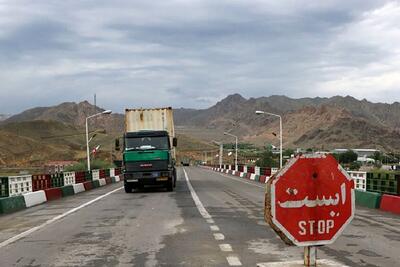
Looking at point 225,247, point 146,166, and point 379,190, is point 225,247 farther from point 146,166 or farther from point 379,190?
point 146,166

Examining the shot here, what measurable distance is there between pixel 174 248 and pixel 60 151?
15233cm

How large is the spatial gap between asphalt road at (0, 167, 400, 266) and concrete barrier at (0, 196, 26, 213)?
1408mm

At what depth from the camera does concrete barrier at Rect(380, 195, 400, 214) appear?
1692 centimetres

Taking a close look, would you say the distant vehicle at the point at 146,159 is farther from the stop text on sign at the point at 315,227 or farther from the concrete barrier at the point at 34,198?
the stop text on sign at the point at 315,227

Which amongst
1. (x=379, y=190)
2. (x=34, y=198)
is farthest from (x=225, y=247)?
(x=34, y=198)

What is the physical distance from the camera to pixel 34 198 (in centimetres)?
2172

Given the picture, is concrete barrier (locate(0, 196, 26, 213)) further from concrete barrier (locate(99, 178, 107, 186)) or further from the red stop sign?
concrete barrier (locate(99, 178, 107, 186))

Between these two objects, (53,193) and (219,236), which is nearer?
(219,236)

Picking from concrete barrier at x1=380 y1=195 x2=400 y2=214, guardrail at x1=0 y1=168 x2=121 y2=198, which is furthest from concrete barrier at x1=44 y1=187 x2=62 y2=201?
concrete barrier at x1=380 y1=195 x2=400 y2=214

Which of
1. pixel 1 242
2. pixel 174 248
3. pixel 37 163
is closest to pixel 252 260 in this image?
pixel 174 248

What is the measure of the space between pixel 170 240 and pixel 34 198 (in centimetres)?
1229

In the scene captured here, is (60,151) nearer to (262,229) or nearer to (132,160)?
(132,160)

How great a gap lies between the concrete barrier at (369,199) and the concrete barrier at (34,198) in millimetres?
11765

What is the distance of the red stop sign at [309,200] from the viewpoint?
6.89 m
